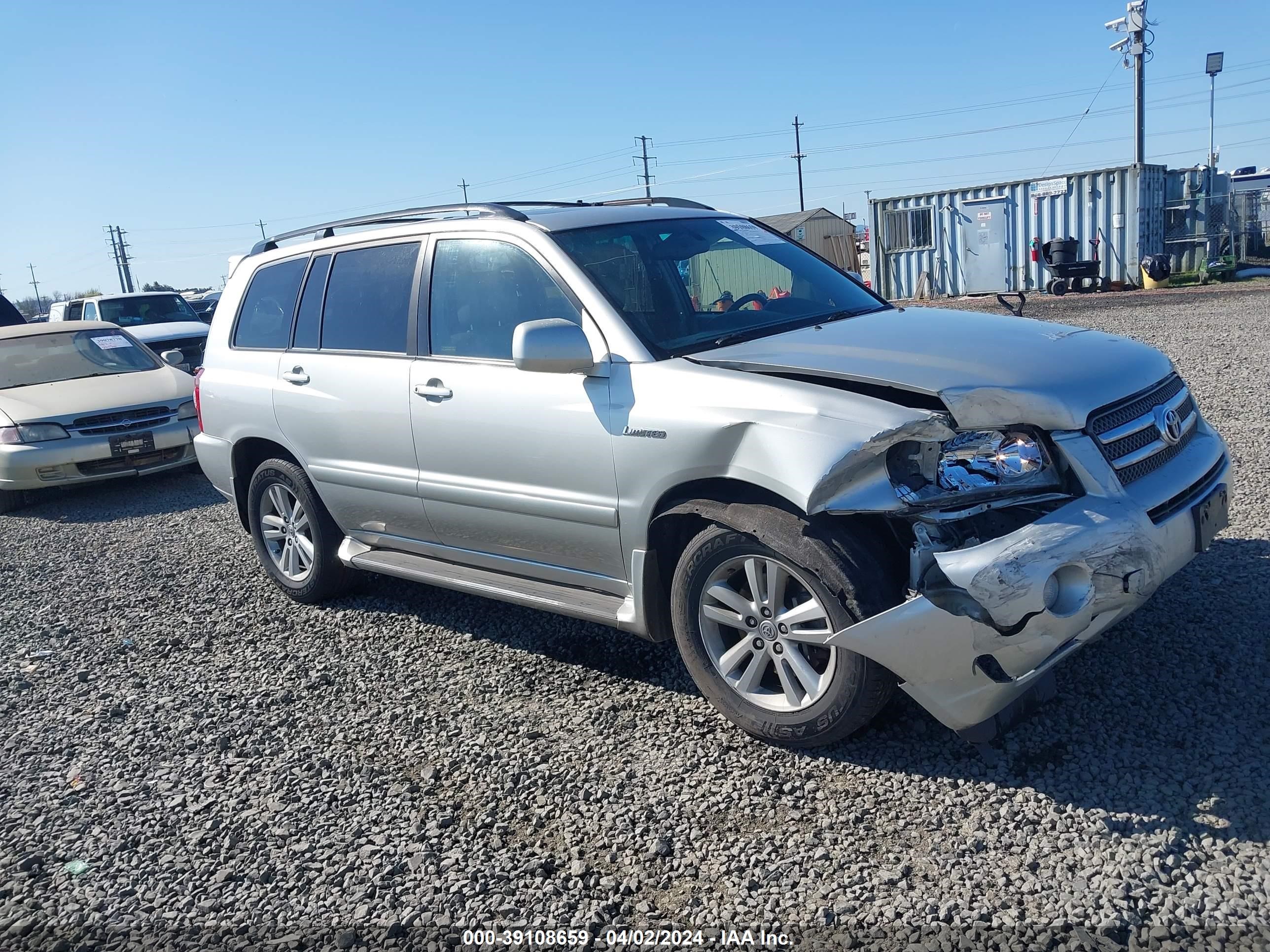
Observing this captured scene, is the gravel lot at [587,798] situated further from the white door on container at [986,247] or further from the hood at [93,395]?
the white door on container at [986,247]

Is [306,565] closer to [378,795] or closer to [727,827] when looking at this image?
[378,795]

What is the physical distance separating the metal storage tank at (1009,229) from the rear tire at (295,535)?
66.6 feet

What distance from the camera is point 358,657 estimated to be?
4766 millimetres

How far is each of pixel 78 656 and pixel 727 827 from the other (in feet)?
12.2

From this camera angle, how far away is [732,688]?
3.55 m

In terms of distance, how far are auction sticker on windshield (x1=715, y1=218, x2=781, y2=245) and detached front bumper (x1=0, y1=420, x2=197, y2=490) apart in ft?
21.3

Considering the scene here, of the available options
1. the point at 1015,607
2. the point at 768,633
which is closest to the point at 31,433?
the point at 768,633

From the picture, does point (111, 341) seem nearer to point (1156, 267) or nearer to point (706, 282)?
point (706, 282)

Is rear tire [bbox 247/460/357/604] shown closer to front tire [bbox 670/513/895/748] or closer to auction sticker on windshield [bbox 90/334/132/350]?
front tire [bbox 670/513/895/748]

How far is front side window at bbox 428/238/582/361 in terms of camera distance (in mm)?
4168

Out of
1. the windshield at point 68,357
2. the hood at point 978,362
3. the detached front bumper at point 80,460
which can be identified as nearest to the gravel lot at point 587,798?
the hood at point 978,362

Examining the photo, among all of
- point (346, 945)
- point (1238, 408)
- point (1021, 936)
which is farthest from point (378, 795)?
point (1238, 408)

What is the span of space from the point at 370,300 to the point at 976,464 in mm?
3107

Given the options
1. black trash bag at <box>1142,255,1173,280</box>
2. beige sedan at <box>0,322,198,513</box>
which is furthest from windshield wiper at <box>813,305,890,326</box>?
black trash bag at <box>1142,255,1173,280</box>
